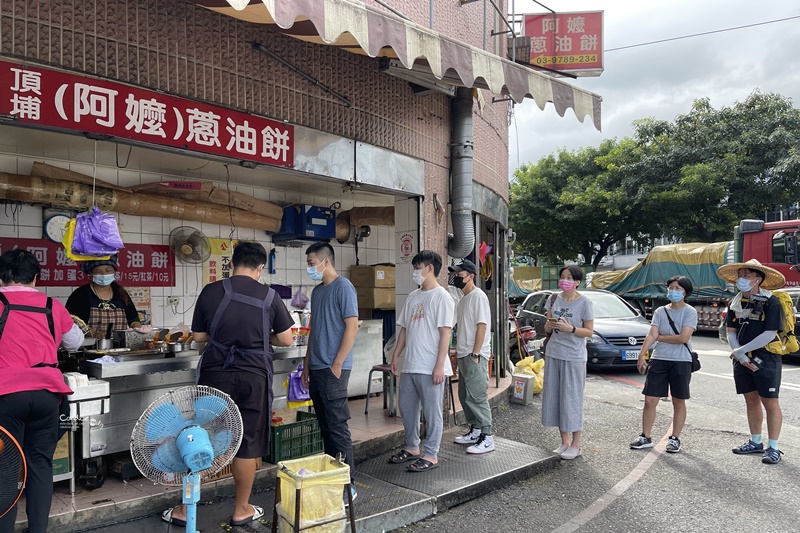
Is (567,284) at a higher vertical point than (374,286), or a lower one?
higher

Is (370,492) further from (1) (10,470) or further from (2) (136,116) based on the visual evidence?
(2) (136,116)

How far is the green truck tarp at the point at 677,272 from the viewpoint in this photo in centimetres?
1600

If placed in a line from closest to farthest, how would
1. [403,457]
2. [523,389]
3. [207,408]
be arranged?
[207,408]
[403,457]
[523,389]

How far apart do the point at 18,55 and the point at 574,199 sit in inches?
910

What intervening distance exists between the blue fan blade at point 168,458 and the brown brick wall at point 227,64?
2733mm

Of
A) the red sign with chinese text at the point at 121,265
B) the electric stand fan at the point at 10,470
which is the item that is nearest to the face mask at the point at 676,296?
the electric stand fan at the point at 10,470

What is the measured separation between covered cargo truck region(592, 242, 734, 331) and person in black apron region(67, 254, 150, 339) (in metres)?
13.8

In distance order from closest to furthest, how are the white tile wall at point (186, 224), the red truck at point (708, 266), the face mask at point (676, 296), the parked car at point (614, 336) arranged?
the face mask at point (676, 296)
the white tile wall at point (186, 224)
the parked car at point (614, 336)
the red truck at point (708, 266)

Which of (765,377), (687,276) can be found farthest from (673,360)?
(687,276)

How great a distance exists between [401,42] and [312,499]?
340 cm

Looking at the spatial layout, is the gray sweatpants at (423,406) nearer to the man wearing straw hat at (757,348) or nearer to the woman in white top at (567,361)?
the woman in white top at (567,361)

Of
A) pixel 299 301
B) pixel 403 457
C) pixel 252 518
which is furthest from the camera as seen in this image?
pixel 299 301

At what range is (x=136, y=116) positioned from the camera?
171 inches

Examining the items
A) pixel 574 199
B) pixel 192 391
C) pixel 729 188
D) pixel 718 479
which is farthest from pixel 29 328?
pixel 574 199
